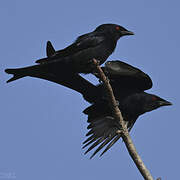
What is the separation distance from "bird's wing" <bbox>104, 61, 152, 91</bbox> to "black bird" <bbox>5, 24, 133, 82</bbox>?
0.32 metres

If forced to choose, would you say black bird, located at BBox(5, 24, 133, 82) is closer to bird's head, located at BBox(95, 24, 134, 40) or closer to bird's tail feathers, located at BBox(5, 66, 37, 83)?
bird's tail feathers, located at BBox(5, 66, 37, 83)

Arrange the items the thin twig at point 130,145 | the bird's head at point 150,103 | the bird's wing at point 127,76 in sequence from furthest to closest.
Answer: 1. the bird's head at point 150,103
2. the bird's wing at point 127,76
3. the thin twig at point 130,145

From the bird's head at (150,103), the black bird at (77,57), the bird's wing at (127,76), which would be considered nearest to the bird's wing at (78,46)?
the black bird at (77,57)

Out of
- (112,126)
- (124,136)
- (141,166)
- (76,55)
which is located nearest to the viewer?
(141,166)

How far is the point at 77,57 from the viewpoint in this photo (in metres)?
6.94

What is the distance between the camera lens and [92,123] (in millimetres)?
7453

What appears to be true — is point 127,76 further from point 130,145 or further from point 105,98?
point 130,145

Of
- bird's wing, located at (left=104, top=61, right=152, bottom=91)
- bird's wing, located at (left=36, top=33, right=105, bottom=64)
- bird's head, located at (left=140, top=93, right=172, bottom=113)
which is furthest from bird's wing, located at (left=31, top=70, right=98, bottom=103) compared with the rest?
bird's head, located at (left=140, top=93, right=172, bottom=113)

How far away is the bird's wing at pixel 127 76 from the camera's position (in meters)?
6.79

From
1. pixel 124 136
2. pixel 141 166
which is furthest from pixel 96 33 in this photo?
pixel 141 166

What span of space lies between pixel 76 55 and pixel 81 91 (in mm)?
812

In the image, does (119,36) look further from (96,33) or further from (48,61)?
(48,61)

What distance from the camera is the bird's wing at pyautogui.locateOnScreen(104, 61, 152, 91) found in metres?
6.79

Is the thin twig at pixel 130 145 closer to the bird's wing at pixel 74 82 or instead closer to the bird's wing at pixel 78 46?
the bird's wing at pixel 78 46
